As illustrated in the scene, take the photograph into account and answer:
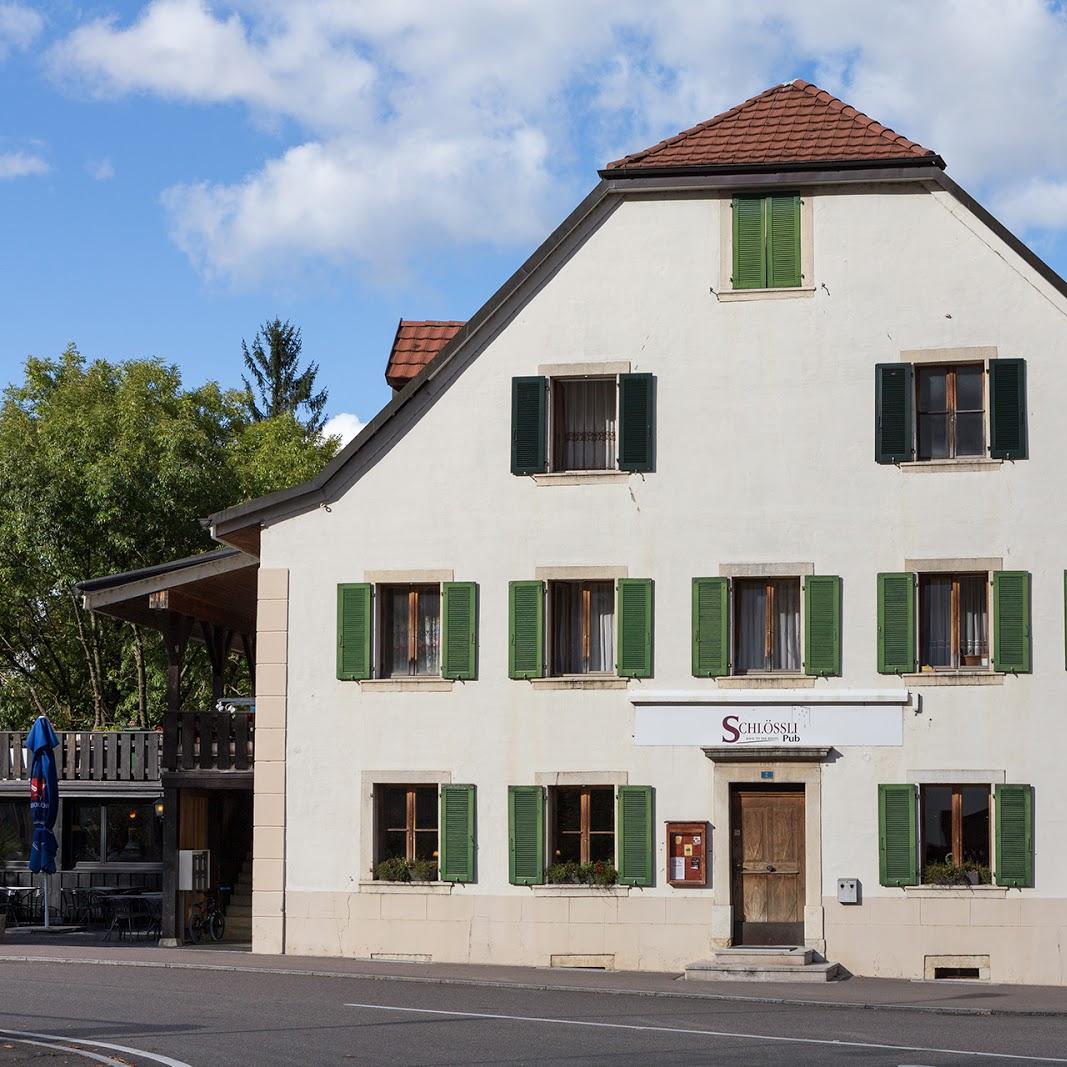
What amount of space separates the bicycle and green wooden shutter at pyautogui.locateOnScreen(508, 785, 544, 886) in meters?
5.77

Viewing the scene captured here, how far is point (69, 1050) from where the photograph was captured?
50.2 ft

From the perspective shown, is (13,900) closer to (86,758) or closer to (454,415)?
(86,758)

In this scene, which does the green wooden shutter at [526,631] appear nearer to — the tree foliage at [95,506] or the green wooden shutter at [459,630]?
the green wooden shutter at [459,630]

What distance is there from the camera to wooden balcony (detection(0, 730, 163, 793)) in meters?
33.5

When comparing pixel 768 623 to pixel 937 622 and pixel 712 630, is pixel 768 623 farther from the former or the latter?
pixel 937 622

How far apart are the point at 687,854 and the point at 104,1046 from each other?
10270mm

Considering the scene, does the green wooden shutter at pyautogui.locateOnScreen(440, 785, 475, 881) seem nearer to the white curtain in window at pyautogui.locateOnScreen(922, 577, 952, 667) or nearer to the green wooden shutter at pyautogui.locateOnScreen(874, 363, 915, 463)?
the white curtain in window at pyautogui.locateOnScreen(922, 577, 952, 667)

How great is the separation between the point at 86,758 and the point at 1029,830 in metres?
17.8

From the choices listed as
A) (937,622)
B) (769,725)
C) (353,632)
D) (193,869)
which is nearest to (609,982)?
(769,725)

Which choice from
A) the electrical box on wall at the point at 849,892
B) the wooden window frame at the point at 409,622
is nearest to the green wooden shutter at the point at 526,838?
the wooden window frame at the point at 409,622

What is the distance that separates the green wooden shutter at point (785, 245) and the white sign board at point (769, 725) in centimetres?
565

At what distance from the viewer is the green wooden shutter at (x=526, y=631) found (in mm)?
24906

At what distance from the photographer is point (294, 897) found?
83.5 feet

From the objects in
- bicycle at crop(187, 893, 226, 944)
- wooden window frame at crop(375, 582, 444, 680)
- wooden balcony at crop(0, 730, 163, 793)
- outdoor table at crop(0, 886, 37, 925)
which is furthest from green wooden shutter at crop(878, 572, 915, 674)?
outdoor table at crop(0, 886, 37, 925)
